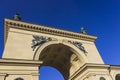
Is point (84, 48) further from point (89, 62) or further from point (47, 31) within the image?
point (47, 31)

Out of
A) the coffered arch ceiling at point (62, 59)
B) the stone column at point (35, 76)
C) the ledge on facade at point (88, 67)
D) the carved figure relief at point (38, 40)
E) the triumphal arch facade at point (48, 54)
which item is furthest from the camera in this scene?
the coffered arch ceiling at point (62, 59)

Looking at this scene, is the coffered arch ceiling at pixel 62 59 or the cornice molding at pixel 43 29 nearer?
the cornice molding at pixel 43 29

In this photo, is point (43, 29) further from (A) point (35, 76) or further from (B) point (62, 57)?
(A) point (35, 76)

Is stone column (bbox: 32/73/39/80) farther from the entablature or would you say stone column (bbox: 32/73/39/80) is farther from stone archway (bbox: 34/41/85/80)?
the entablature

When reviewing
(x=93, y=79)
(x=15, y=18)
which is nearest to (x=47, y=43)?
(x=15, y=18)

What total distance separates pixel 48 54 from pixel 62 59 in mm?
2657

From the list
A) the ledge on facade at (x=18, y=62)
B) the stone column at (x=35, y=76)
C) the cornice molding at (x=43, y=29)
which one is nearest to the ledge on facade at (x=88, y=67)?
the cornice molding at (x=43, y=29)

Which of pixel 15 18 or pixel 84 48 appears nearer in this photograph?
pixel 15 18

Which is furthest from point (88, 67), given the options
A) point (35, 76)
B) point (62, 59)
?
point (35, 76)

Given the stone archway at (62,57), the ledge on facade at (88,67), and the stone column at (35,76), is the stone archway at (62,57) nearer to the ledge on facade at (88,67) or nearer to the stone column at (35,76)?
the ledge on facade at (88,67)

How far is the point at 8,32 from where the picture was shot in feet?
66.8

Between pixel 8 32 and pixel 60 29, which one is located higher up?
pixel 60 29

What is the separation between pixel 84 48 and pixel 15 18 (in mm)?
10240

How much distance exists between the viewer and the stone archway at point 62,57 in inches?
883
